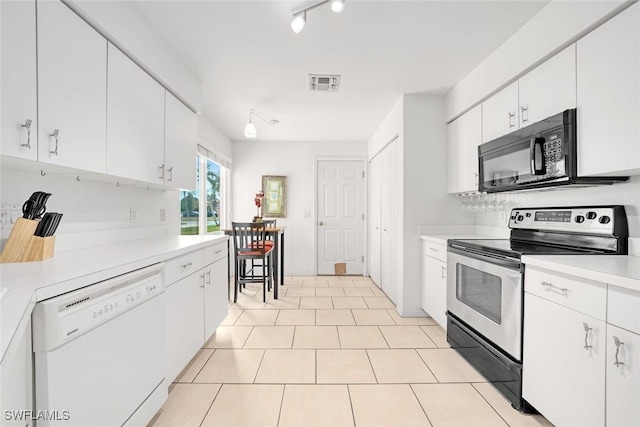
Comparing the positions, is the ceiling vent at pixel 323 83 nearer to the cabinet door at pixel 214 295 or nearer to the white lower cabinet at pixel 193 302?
the white lower cabinet at pixel 193 302

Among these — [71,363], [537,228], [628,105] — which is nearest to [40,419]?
[71,363]

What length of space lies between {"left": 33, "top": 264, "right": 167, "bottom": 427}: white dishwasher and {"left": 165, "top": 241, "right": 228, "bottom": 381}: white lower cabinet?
212mm

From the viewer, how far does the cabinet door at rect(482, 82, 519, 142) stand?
2.30 m

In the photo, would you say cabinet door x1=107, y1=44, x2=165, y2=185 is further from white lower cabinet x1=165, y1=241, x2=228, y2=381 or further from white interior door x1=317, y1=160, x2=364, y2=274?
white interior door x1=317, y1=160, x2=364, y2=274

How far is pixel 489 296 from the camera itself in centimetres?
202

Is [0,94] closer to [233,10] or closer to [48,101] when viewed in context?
[48,101]

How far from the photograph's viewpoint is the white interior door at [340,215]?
5438 mm

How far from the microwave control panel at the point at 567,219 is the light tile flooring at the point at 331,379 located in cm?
112

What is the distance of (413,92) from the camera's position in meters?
3.26

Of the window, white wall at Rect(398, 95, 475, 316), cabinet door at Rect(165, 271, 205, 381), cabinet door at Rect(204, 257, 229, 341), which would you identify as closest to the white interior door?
the window

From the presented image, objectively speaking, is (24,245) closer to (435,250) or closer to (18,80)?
(18,80)

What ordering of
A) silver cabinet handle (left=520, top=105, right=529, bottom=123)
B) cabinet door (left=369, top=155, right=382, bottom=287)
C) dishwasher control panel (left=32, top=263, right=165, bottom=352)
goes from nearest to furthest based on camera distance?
dishwasher control panel (left=32, top=263, right=165, bottom=352)
silver cabinet handle (left=520, top=105, right=529, bottom=123)
cabinet door (left=369, top=155, right=382, bottom=287)

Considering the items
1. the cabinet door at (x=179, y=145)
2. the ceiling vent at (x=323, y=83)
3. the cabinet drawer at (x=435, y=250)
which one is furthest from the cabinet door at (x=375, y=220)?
the cabinet door at (x=179, y=145)

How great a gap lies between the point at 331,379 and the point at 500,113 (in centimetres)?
236
